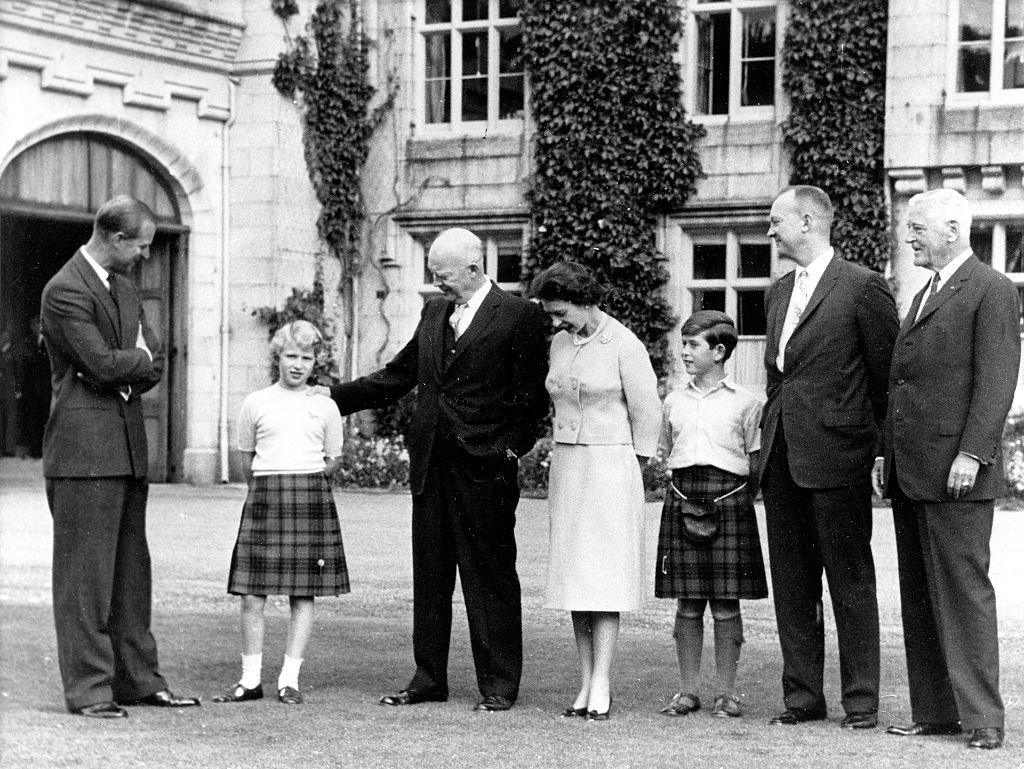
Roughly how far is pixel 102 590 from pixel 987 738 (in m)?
3.33

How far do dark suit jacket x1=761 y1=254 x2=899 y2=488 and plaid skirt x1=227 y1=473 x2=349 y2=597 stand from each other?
1950 millimetres

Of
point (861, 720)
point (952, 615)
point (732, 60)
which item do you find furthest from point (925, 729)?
point (732, 60)

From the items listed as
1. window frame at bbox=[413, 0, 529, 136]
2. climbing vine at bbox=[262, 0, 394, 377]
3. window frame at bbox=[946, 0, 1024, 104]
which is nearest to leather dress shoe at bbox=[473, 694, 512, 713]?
window frame at bbox=[946, 0, 1024, 104]

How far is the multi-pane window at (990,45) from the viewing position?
16.1 m

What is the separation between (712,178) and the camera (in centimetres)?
1745

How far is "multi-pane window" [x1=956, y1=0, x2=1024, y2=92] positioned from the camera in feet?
52.7

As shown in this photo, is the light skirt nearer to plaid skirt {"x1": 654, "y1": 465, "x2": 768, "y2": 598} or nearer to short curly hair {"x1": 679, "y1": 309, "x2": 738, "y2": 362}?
plaid skirt {"x1": 654, "y1": 465, "x2": 768, "y2": 598}

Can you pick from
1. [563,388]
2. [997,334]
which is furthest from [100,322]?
[997,334]

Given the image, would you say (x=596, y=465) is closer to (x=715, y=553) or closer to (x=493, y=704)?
(x=715, y=553)

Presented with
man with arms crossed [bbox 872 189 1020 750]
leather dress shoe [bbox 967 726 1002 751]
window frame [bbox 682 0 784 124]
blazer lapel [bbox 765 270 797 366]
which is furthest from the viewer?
window frame [bbox 682 0 784 124]

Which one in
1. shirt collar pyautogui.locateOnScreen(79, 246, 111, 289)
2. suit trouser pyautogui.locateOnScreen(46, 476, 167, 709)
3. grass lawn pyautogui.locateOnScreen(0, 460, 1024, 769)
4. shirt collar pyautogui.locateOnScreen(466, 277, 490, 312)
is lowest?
grass lawn pyautogui.locateOnScreen(0, 460, 1024, 769)

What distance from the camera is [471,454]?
20.8 ft

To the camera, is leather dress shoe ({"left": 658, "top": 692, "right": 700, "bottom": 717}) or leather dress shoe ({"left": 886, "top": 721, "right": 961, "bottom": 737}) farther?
leather dress shoe ({"left": 658, "top": 692, "right": 700, "bottom": 717})

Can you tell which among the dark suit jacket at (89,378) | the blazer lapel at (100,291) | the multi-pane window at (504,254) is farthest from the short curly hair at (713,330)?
the multi-pane window at (504,254)
